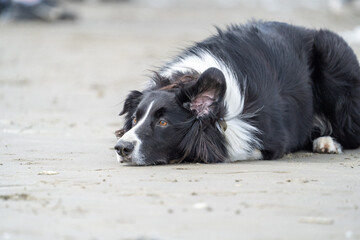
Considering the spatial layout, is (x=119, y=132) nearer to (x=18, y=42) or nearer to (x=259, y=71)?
(x=259, y=71)

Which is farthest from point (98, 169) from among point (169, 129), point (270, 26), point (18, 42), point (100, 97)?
point (18, 42)

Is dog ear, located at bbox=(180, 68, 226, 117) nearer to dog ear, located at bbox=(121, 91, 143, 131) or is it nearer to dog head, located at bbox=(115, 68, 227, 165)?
dog head, located at bbox=(115, 68, 227, 165)

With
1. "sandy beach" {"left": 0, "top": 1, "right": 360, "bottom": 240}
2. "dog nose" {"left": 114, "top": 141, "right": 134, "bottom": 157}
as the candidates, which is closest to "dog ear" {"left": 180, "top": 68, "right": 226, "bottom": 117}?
"sandy beach" {"left": 0, "top": 1, "right": 360, "bottom": 240}

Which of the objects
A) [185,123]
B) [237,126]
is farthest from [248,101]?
[185,123]

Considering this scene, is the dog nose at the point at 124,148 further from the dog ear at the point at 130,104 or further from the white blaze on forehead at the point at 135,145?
the dog ear at the point at 130,104

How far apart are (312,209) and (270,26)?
345 cm

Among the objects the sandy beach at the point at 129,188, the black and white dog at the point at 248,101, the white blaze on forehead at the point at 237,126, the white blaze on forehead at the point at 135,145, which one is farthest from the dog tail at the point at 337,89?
the white blaze on forehead at the point at 135,145

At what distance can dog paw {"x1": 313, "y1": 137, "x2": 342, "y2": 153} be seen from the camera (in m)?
7.50

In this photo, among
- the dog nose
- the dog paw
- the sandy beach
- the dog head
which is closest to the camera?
the sandy beach

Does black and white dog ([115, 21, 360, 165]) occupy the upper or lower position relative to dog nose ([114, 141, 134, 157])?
upper

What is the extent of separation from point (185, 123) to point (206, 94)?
0.29m

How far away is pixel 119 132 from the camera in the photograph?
702 centimetres

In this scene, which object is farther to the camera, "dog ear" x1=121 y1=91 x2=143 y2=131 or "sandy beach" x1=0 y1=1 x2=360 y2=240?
"dog ear" x1=121 y1=91 x2=143 y2=131

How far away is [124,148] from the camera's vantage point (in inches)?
244
